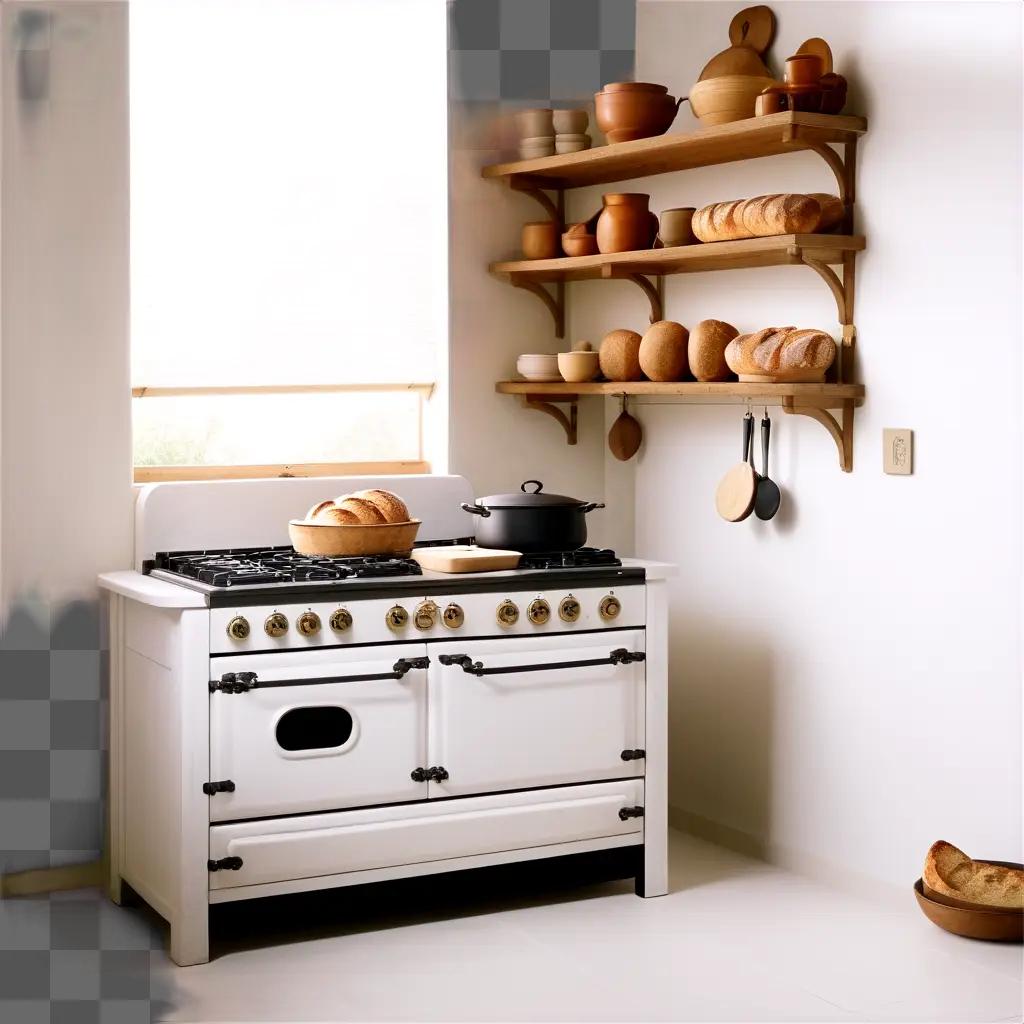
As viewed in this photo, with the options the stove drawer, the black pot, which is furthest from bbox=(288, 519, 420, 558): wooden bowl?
the stove drawer

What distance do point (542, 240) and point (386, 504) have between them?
102 centimetres

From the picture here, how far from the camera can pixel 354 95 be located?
412 centimetres

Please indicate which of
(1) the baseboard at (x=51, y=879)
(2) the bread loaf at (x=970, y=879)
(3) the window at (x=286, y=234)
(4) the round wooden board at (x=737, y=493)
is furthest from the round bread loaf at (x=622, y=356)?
(1) the baseboard at (x=51, y=879)

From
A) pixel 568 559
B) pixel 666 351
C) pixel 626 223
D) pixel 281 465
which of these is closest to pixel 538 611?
pixel 568 559

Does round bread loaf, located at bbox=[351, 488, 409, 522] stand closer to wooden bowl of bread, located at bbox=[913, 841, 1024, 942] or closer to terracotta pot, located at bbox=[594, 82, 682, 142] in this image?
terracotta pot, located at bbox=[594, 82, 682, 142]

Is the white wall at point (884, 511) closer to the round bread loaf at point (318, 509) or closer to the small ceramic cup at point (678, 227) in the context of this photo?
the small ceramic cup at point (678, 227)

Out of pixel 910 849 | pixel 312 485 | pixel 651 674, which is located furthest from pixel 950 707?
pixel 312 485

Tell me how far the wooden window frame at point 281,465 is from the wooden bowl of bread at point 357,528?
41cm

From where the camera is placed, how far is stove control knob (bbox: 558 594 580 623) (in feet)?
11.6

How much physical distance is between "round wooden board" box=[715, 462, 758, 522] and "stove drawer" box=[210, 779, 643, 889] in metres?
0.76

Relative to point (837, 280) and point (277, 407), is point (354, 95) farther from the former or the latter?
point (837, 280)

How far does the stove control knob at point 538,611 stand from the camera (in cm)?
351

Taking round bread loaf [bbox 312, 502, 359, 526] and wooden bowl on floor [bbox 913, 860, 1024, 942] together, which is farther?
round bread loaf [bbox 312, 502, 359, 526]

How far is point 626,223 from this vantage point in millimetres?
3977
